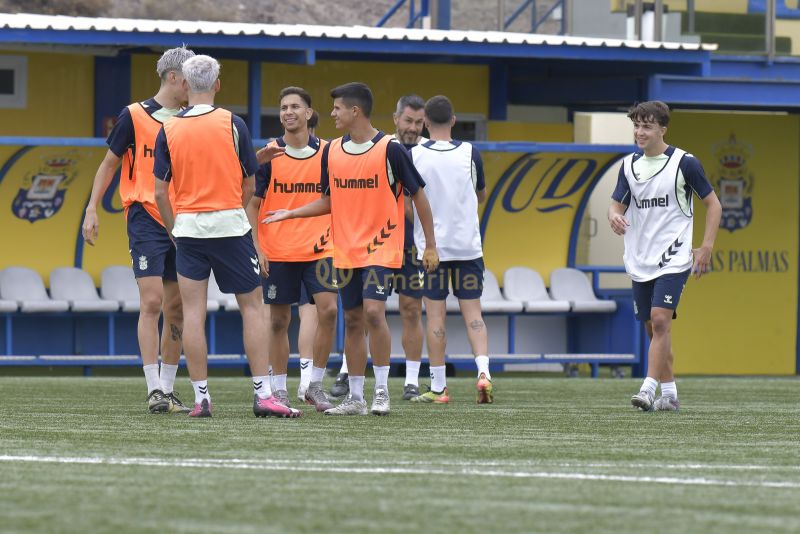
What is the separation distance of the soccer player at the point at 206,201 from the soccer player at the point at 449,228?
2.38 meters

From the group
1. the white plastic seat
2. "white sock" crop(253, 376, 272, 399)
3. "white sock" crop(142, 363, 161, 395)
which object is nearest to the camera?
"white sock" crop(253, 376, 272, 399)

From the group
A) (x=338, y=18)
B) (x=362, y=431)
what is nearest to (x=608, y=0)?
(x=362, y=431)

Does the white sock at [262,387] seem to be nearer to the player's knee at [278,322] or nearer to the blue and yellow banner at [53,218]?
the player's knee at [278,322]

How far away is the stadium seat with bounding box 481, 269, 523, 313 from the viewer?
56.0 ft

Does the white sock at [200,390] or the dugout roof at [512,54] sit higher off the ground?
the dugout roof at [512,54]

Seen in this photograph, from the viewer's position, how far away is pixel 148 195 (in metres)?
9.35

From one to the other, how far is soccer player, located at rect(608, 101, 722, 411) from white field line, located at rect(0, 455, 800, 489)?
377 centimetres

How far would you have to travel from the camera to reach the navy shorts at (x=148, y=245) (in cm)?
936

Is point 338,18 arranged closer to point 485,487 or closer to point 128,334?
point 128,334

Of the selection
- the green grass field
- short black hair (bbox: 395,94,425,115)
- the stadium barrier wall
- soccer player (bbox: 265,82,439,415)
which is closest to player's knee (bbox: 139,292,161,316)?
the green grass field

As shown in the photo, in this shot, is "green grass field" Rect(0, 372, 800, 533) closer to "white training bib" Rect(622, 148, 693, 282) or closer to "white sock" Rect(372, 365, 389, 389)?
"white sock" Rect(372, 365, 389, 389)

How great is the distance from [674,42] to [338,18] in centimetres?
3695

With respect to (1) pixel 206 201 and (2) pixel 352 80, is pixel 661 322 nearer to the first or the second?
(1) pixel 206 201

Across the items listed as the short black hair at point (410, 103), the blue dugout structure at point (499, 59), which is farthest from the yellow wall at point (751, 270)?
the short black hair at point (410, 103)
